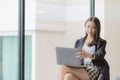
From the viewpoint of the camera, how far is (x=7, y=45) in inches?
156

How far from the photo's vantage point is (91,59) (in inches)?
125

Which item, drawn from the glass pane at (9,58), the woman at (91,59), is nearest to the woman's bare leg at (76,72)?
the woman at (91,59)

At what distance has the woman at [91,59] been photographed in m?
3.07

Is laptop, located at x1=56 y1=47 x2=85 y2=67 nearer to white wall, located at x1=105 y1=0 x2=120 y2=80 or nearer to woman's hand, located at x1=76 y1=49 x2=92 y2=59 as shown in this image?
woman's hand, located at x1=76 y1=49 x2=92 y2=59

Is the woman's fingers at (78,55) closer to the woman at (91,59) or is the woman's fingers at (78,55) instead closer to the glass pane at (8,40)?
the woman at (91,59)

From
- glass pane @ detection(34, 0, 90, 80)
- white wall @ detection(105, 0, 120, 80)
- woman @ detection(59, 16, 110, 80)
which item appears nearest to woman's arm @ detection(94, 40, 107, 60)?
woman @ detection(59, 16, 110, 80)

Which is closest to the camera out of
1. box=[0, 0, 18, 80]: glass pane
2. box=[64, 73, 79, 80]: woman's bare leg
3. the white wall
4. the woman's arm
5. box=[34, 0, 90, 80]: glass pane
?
box=[64, 73, 79, 80]: woman's bare leg

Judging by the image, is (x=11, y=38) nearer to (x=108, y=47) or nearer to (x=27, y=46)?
(x=27, y=46)

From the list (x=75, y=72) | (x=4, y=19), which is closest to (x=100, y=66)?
(x=75, y=72)

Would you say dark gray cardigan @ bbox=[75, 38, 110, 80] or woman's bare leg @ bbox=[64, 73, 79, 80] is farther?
dark gray cardigan @ bbox=[75, 38, 110, 80]

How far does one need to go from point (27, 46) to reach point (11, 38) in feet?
0.94

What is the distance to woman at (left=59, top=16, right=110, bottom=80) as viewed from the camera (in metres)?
3.07

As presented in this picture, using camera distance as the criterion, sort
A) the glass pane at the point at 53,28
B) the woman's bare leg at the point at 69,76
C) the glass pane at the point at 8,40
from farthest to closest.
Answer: the glass pane at the point at 53,28, the glass pane at the point at 8,40, the woman's bare leg at the point at 69,76

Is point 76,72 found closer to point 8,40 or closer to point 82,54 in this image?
point 82,54
